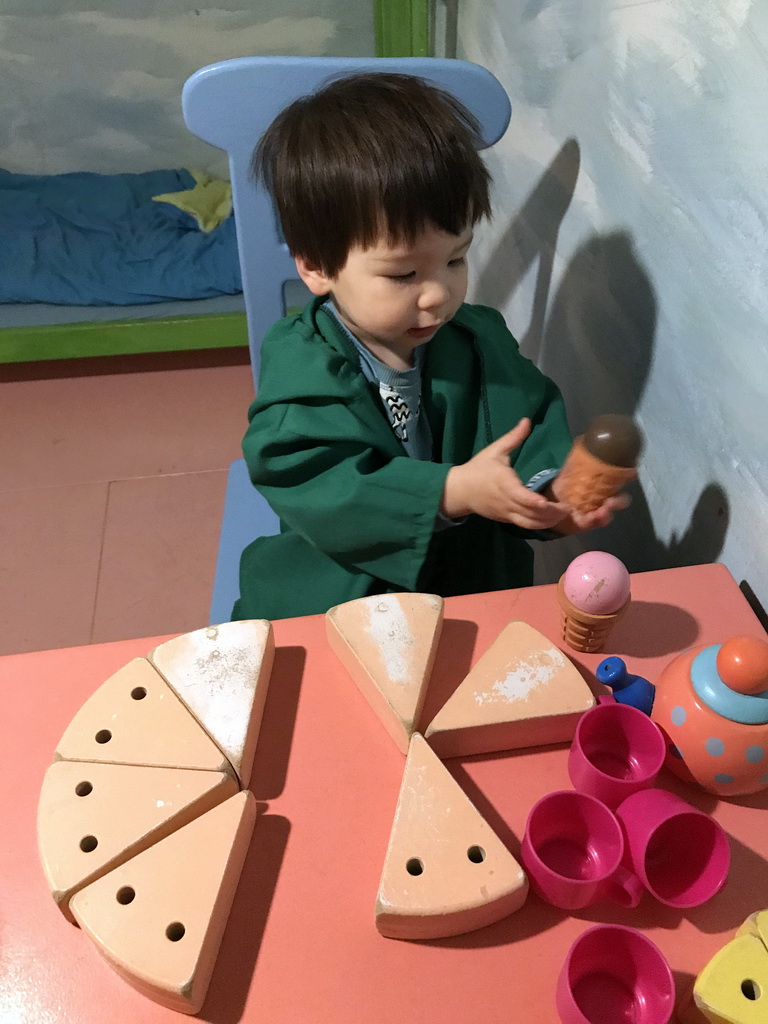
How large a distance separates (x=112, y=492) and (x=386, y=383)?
110 cm

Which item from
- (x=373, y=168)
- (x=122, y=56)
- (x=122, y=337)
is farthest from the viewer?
(x=122, y=56)

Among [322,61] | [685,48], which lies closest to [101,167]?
[322,61]

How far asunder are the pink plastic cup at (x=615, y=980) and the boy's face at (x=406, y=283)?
0.48 metres

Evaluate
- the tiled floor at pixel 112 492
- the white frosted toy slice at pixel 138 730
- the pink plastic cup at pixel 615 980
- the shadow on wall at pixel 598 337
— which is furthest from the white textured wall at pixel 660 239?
the tiled floor at pixel 112 492

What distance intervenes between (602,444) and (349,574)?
35 centimetres

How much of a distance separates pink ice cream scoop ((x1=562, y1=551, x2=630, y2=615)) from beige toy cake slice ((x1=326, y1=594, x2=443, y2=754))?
0.34 ft

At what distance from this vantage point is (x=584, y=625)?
55 cm

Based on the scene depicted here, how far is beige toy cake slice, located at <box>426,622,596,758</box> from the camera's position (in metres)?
A: 0.50

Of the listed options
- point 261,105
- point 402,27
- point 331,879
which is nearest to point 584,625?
point 331,879

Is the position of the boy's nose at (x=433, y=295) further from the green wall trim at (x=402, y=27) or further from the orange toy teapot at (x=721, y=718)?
the green wall trim at (x=402, y=27)

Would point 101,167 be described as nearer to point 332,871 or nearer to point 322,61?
point 322,61

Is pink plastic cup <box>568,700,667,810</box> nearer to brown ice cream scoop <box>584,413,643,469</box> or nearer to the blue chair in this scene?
brown ice cream scoop <box>584,413,643,469</box>

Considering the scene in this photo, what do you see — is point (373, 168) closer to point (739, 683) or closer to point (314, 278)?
point (314, 278)

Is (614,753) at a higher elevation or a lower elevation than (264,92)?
lower
